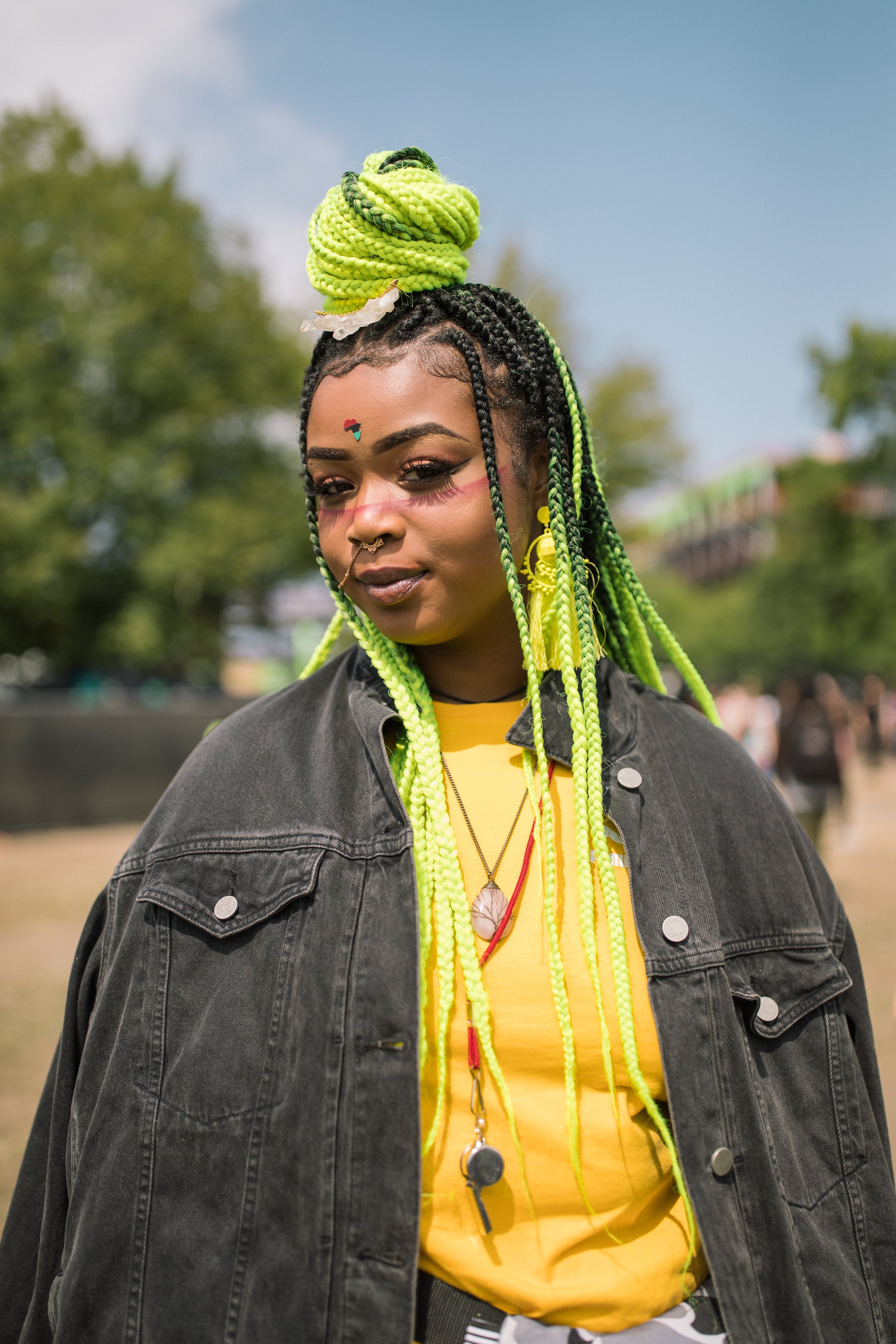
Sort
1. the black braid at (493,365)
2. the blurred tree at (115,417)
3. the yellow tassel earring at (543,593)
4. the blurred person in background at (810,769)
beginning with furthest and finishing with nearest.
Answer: the blurred tree at (115,417), the blurred person in background at (810,769), the yellow tassel earring at (543,593), the black braid at (493,365)

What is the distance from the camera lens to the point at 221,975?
137cm

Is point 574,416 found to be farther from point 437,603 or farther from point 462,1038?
point 462,1038

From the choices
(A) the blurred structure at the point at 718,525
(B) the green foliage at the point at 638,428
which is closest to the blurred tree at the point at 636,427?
(B) the green foliage at the point at 638,428

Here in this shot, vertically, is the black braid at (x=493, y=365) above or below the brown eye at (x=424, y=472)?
above

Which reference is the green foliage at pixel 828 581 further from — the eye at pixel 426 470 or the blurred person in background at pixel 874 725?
the eye at pixel 426 470

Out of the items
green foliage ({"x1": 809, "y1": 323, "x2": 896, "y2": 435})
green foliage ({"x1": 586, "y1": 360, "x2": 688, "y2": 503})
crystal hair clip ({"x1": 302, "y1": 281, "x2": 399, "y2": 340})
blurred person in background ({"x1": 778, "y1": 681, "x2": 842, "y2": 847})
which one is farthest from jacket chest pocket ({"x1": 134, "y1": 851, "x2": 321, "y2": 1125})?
green foliage ({"x1": 809, "y1": 323, "x2": 896, "y2": 435})

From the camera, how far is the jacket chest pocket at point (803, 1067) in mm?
1457

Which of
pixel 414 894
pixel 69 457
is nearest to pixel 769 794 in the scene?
pixel 414 894

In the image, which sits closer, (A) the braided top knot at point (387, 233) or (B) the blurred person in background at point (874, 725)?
(A) the braided top knot at point (387, 233)

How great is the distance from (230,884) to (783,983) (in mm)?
864

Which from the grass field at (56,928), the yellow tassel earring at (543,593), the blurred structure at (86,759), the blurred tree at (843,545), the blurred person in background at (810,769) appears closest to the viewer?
the yellow tassel earring at (543,593)

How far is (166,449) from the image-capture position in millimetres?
20906

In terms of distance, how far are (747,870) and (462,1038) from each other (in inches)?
21.0

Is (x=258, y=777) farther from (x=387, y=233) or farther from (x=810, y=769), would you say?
(x=810, y=769)
